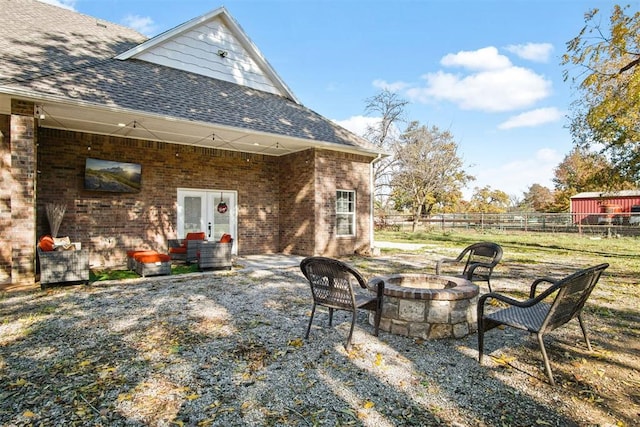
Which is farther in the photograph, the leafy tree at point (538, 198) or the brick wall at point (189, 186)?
the leafy tree at point (538, 198)

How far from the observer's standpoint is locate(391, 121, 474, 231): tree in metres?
26.3

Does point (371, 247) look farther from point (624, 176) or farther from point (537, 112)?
point (537, 112)

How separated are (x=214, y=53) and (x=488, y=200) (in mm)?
39089

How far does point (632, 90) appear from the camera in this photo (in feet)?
17.1

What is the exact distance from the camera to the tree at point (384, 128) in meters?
25.4

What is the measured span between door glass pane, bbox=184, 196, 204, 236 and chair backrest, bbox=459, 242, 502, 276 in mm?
7946

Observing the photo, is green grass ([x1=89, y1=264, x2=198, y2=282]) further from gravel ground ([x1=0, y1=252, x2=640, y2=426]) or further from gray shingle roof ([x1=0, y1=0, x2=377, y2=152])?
gray shingle roof ([x1=0, y1=0, x2=377, y2=152])

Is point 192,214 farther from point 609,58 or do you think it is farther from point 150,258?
point 609,58

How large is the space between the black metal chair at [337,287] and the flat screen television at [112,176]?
760 cm

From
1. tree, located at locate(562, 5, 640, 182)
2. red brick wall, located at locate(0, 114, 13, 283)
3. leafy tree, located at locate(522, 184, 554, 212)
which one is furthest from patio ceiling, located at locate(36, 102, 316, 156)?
leafy tree, located at locate(522, 184, 554, 212)

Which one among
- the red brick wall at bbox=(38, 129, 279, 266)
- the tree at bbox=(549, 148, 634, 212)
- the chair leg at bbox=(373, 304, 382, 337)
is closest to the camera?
the chair leg at bbox=(373, 304, 382, 337)

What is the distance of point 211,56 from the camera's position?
1122cm

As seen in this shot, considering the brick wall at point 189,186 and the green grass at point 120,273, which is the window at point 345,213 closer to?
the brick wall at point 189,186

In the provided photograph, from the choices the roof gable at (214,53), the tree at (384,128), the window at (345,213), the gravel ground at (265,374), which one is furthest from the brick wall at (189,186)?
the tree at (384,128)
